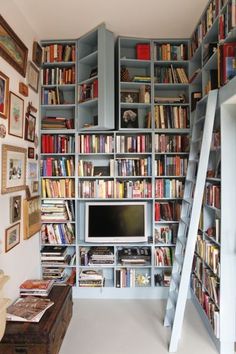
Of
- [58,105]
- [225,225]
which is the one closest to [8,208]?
[58,105]

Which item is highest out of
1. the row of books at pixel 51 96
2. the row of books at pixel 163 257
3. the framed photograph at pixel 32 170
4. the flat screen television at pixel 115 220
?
the row of books at pixel 51 96

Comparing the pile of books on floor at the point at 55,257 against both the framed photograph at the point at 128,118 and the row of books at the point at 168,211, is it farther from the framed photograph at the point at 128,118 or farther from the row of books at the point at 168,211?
the framed photograph at the point at 128,118

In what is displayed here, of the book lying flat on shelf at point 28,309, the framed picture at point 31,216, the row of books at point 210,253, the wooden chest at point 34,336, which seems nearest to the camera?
the wooden chest at point 34,336

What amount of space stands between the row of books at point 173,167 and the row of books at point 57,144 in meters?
1.08

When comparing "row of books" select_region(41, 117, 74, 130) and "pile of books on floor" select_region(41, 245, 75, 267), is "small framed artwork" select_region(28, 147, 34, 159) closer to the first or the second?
"row of books" select_region(41, 117, 74, 130)

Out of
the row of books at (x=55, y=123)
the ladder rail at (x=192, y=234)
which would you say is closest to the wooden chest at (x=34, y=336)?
the ladder rail at (x=192, y=234)

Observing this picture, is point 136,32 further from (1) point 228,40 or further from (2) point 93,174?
(2) point 93,174

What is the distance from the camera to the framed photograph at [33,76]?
291 cm

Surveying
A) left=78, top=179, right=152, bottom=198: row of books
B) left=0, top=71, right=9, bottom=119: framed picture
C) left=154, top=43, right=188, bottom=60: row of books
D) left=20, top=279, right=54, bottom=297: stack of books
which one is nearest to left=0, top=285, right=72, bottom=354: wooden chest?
left=20, top=279, right=54, bottom=297: stack of books

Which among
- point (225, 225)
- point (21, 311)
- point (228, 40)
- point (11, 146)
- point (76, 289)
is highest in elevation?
point (228, 40)

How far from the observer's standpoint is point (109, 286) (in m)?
3.36

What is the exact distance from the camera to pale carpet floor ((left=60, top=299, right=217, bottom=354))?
2.38m

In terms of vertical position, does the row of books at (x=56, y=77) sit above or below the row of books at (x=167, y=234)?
above

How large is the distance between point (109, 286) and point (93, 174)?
1393mm
